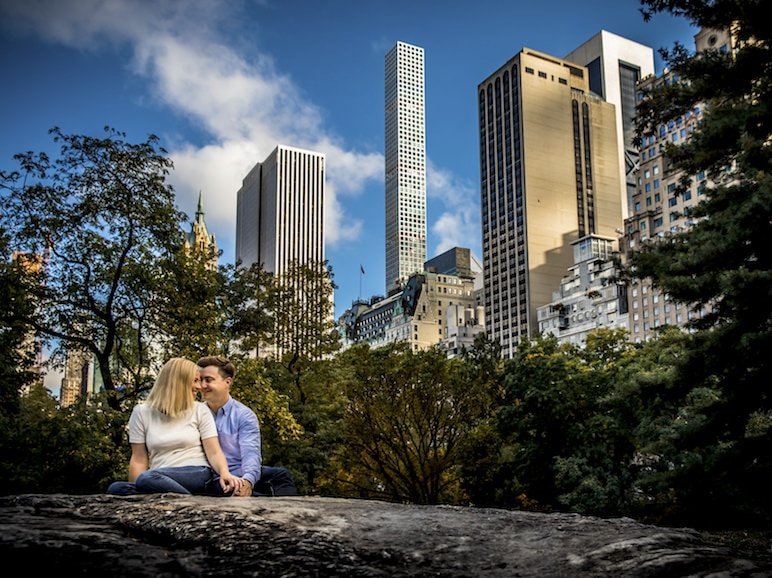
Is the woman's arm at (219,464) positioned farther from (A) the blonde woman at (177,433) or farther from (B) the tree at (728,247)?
(B) the tree at (728,247)

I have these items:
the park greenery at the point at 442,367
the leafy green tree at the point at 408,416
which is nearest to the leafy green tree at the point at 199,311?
the park greenery at the point at 442,367

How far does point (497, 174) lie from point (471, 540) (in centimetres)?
16522

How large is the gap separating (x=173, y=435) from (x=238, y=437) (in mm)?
987

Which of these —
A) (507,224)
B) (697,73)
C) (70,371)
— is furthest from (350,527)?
(507,224)

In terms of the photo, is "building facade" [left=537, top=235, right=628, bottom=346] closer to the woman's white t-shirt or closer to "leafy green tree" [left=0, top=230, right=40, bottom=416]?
"leafy green tree" [left=0, top=230, right=40, bottom=416]

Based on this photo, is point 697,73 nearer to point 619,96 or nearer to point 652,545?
point 652,545

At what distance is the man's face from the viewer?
638 cm

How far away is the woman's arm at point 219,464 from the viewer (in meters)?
5.11

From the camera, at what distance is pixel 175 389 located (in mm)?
5301

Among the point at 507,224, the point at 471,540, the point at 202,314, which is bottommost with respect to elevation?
the point at 471,540

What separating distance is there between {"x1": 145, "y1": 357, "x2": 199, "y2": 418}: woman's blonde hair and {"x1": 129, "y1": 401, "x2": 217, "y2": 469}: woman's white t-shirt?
6 centimetres

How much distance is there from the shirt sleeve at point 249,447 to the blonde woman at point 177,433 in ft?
1.47

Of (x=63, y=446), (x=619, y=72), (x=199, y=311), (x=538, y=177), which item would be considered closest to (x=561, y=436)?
(x=199, y=311)

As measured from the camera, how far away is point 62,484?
16219mm
